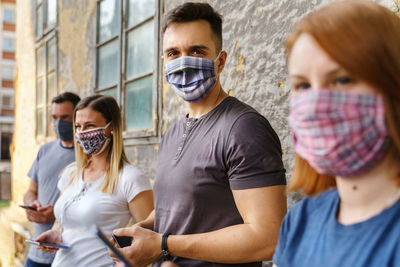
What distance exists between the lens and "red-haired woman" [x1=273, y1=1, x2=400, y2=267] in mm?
878

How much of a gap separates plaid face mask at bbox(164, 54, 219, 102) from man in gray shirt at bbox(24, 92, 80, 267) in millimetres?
1947

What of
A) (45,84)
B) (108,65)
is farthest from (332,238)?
(45,84)

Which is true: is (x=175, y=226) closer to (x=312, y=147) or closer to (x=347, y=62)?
(x=312, y=147)

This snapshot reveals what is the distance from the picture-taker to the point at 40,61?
7855 mm

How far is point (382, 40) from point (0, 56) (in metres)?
34.9

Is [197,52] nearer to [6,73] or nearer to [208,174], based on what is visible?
[208,174]

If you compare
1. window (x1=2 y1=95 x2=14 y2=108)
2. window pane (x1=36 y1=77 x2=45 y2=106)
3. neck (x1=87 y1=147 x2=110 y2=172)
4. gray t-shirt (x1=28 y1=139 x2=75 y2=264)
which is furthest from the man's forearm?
window (x1=2 y1=95 x2=14 y2=108)

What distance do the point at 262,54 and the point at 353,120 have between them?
1.68 metres

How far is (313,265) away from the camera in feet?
3.26

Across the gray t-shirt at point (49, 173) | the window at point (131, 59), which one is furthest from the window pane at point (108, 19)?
the gray t-shirt at point (49, 173)

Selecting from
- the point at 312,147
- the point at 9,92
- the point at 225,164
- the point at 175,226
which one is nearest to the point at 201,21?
the point at 225,164

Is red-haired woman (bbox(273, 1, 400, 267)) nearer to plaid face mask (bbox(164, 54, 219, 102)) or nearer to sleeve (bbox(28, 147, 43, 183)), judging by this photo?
plaid face mask (bbox(164, 54, 219, 102))

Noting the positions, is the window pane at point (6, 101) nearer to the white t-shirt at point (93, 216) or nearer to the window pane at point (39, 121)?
the window pane at point (39, 121)

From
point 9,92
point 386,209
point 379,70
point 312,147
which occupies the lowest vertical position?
point 386,209
